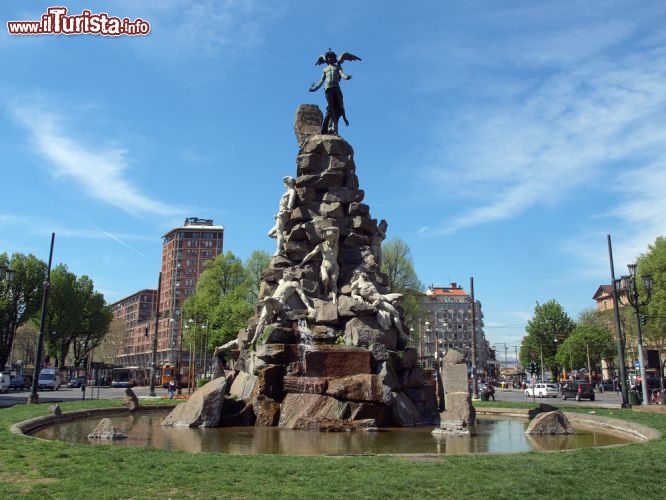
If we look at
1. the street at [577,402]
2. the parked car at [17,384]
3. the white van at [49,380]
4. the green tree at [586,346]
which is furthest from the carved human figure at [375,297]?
the green tree at [586,346]

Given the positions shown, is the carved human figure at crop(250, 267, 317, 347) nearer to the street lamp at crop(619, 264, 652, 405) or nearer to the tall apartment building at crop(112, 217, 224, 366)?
the street lamp at crop(619, 264, 652, 405)

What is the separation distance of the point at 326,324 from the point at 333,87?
35.5ft

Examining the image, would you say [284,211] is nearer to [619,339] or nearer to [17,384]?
[619,339]

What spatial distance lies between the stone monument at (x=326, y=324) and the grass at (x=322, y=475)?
562 cm

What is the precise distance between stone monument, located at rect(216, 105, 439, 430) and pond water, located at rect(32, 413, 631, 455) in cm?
96

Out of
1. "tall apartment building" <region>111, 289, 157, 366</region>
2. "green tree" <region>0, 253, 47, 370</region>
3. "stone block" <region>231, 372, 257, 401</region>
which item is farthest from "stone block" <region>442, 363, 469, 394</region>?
"tall apartment building" <region>111, 289, 157, 366</region>

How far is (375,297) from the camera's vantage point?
1858cm

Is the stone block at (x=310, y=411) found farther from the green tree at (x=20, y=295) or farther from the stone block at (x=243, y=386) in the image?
the green tree at (x=20, y=295)

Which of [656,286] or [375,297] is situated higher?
[656,286]

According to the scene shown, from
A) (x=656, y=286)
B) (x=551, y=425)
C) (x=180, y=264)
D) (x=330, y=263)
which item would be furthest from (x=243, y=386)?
(x=180, y=264)

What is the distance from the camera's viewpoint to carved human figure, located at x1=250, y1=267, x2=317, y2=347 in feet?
59.0

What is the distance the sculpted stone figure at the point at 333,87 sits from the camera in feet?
78.1

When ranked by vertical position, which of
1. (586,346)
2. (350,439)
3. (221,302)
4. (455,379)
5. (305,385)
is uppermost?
(221,302)

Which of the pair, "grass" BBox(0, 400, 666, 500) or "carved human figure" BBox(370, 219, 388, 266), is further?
"carved human figure" BBox(370, 219, 388, 266)
